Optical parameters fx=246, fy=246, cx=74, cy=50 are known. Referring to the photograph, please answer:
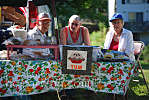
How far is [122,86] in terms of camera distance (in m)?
3.18

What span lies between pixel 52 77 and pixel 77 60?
40 cm

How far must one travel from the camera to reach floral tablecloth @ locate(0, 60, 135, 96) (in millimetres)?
3055

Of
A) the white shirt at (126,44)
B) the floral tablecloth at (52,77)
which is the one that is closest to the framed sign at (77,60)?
the floral tablecloth at (52,77)

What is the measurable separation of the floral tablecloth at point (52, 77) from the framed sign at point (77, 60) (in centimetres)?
9

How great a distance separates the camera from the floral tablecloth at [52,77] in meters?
3.05

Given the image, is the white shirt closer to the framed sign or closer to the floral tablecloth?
the floral tablecloth

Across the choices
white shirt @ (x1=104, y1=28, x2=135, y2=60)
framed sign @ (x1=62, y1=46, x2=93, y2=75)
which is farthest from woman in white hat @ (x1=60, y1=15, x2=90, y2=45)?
framed sign @ (x1=62, y1=46, x2=93, y2=75)

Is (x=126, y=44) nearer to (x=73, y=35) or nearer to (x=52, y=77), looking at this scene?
(x=73, y=35)

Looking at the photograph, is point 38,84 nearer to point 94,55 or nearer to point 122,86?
point 94,55

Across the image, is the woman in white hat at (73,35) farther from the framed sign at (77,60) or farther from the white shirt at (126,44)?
the framed sign at (77,60)

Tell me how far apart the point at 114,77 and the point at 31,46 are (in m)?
1.13

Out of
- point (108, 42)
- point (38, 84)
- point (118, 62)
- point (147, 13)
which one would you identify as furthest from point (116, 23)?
point (147, 13)

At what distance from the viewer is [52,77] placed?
314 cm

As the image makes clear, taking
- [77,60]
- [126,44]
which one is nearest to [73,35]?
[126,44]
